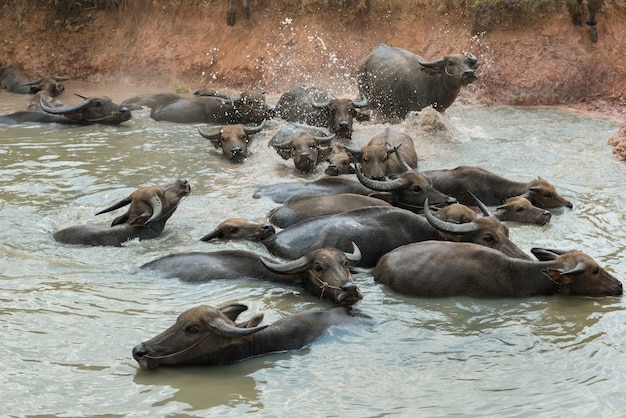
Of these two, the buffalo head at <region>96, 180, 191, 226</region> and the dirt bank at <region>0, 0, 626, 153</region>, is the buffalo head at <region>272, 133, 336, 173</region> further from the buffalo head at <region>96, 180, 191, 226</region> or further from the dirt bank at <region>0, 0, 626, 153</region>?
the dirt bank at <region>0, 0, 626, 153</region>

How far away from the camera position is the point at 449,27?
58.6 ft

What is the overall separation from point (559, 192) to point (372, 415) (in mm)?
6117

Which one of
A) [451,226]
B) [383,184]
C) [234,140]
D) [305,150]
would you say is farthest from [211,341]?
[234,140]

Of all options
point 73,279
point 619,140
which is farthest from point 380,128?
point 73,279

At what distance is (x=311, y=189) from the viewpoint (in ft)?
33.8

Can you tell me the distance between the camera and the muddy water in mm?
5715

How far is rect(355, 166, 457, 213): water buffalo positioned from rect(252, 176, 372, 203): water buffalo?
392mm

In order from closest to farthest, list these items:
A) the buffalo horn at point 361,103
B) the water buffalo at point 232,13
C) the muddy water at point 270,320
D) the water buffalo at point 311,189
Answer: the muddy water at point 270,320 → the water buffalo at point 311,189 → the buffalo horn at point 361,103 → the water buffalo at point 232,13

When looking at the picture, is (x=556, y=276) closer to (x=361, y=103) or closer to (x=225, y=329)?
(x=225, y=329)

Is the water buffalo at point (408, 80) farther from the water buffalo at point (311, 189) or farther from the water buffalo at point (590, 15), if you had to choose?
the water buffalo at point (311, 189)

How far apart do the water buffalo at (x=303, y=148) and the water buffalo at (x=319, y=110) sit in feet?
2.58

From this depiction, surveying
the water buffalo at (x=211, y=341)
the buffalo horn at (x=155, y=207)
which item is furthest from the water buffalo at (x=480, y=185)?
the water buffalo at (x=211, y=341)

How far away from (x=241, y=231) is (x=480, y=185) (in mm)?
3161

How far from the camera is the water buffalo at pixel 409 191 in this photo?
9.62m
